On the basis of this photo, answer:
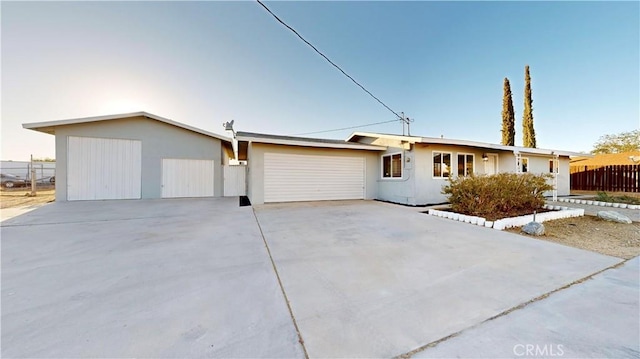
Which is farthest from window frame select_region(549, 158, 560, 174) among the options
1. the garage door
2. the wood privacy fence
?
the garage door

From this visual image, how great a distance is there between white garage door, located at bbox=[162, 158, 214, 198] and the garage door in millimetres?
4532

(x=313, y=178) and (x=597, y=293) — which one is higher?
(x=313, y=178)

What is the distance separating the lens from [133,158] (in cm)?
1023

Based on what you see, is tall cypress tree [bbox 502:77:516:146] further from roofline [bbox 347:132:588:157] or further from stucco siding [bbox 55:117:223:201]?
stucco siding [bbox 55:117:223:201]

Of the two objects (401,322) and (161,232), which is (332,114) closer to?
(161,232)

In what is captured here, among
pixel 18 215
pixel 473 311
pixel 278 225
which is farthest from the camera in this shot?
pixel 18 215

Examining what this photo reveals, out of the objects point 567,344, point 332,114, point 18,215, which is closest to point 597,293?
point 567,344

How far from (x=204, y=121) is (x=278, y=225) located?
11.7m

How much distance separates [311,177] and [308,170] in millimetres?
342

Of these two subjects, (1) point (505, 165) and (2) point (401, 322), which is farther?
(1) point (505, 165)

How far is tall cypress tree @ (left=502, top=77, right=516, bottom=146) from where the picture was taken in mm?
16500

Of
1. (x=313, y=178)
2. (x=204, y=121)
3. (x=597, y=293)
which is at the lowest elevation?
(x=597, y=293)

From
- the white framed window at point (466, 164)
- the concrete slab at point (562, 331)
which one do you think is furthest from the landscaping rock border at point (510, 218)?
the concrete slab at point (562, 331)

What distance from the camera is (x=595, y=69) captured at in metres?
9.47
